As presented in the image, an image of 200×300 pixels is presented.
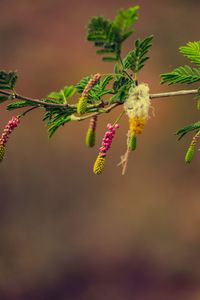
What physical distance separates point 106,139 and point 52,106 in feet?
0.35

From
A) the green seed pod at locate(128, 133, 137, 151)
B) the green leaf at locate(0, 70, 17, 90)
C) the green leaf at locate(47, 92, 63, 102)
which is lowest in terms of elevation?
the green seed pod at locate(128, 133, 137, 151)

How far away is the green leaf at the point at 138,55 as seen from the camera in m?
0.77

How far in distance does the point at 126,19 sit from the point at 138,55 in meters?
0.13

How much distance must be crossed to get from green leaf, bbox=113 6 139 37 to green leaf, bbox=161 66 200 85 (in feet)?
0.71

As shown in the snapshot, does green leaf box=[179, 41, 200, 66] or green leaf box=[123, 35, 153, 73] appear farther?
green leaf box=[179, 41, 200, 66]

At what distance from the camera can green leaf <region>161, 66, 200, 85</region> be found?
0.88 meters

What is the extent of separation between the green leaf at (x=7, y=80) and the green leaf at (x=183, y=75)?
0.87ft

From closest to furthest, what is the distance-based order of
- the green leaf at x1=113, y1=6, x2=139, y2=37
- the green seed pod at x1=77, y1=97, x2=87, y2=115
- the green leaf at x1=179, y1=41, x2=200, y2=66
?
the green leaf at x1=113, y1=6, x2=139, y2=37 < the green seed pod at x1=77, y1=97, x2=87, y2=115 < the green leaf at x1=179, y1=41, x2=200, y2=66

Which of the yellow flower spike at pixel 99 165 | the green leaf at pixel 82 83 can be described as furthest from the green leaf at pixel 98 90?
the yellow flower spike at pixel 99 165

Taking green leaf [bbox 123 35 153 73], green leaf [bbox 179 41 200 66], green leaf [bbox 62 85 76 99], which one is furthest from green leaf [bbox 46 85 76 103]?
green leaf [bbox 179 41 200 66]

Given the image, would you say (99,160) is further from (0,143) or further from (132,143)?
(0,143)

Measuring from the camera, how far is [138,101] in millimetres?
863

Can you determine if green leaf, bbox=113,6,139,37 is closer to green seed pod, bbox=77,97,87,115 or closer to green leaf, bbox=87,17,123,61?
green leaf, bbox=87,17,123,61

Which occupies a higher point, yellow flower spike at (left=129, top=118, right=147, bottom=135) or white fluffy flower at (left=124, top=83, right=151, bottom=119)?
white fluffy flower at (left=124, top=83, right=151, bottom=119)
